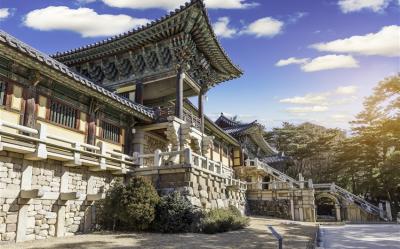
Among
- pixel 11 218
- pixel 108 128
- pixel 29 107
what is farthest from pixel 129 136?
pixel 11 218

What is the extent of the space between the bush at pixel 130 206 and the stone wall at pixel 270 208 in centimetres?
1619

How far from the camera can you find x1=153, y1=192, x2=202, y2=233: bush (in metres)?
13.3

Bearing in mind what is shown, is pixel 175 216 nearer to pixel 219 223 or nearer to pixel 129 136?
pixel 219 223

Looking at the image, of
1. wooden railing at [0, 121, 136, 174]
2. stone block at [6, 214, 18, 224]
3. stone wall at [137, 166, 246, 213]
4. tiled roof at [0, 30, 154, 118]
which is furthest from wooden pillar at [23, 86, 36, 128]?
stone wall at [137, 166, 246, 213]

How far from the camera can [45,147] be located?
11148mm

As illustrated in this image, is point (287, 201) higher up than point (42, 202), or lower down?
lower down

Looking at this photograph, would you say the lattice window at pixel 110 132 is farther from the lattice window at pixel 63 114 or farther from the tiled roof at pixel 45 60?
the lattice window at pixel 63 114

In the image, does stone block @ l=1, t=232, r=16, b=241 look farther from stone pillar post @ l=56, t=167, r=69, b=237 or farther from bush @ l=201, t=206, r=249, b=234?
bush @ l=201, t=206, r=249, b=234

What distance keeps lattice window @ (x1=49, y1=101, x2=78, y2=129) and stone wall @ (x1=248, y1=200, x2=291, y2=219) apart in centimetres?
1842

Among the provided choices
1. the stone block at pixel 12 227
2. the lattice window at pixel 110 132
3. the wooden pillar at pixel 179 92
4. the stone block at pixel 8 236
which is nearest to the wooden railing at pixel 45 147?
the lattice window at pixel 110 132

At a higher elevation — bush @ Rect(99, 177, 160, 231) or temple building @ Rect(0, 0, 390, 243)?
temple building @ Rect(0, 0, 390, 243)

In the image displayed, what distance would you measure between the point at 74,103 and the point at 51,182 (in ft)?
13.4

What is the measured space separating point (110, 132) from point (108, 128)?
0.25 m

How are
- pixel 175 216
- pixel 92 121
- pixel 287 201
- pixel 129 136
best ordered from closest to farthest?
1. pixel 175 216
2. pixel 92 121
3. pixel 129 136
4. pixel 287 201
